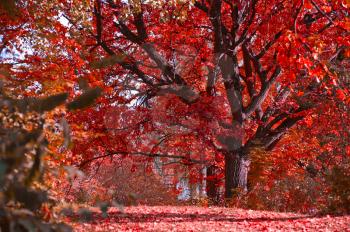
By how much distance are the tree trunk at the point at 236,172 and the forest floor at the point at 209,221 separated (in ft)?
9.10

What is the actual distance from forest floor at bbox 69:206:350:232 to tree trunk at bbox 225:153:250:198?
9.10ft

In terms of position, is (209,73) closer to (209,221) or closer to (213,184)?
(213,184)

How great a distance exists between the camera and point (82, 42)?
41.7ft

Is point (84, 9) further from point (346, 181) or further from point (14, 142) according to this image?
point (14, 142)

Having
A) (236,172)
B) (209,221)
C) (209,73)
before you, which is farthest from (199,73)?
(209,221)

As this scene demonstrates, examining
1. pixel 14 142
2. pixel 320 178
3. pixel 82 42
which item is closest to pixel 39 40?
pixel 82 42

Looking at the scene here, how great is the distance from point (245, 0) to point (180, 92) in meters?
3.17

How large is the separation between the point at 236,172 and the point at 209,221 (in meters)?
4.64

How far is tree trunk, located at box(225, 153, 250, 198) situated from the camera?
1474 cm

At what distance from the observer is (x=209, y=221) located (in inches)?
405

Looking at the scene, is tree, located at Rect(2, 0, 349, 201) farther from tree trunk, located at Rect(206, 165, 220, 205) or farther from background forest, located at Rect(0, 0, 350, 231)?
tree trunk, located at Rect(206, 165, 220, 205)

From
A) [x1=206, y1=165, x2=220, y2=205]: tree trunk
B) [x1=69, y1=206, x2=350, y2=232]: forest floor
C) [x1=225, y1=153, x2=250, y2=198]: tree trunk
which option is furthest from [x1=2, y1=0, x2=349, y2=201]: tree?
[x1=69, y1=206, x2=350, y2=232]: forest floor

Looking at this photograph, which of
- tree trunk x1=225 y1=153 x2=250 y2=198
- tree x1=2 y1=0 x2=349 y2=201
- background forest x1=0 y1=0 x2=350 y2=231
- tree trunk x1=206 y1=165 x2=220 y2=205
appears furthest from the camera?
tree trunk x1=206 y1=165 x2=220 y2=205

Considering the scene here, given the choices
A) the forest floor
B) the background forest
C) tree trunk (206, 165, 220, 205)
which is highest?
the background forest
